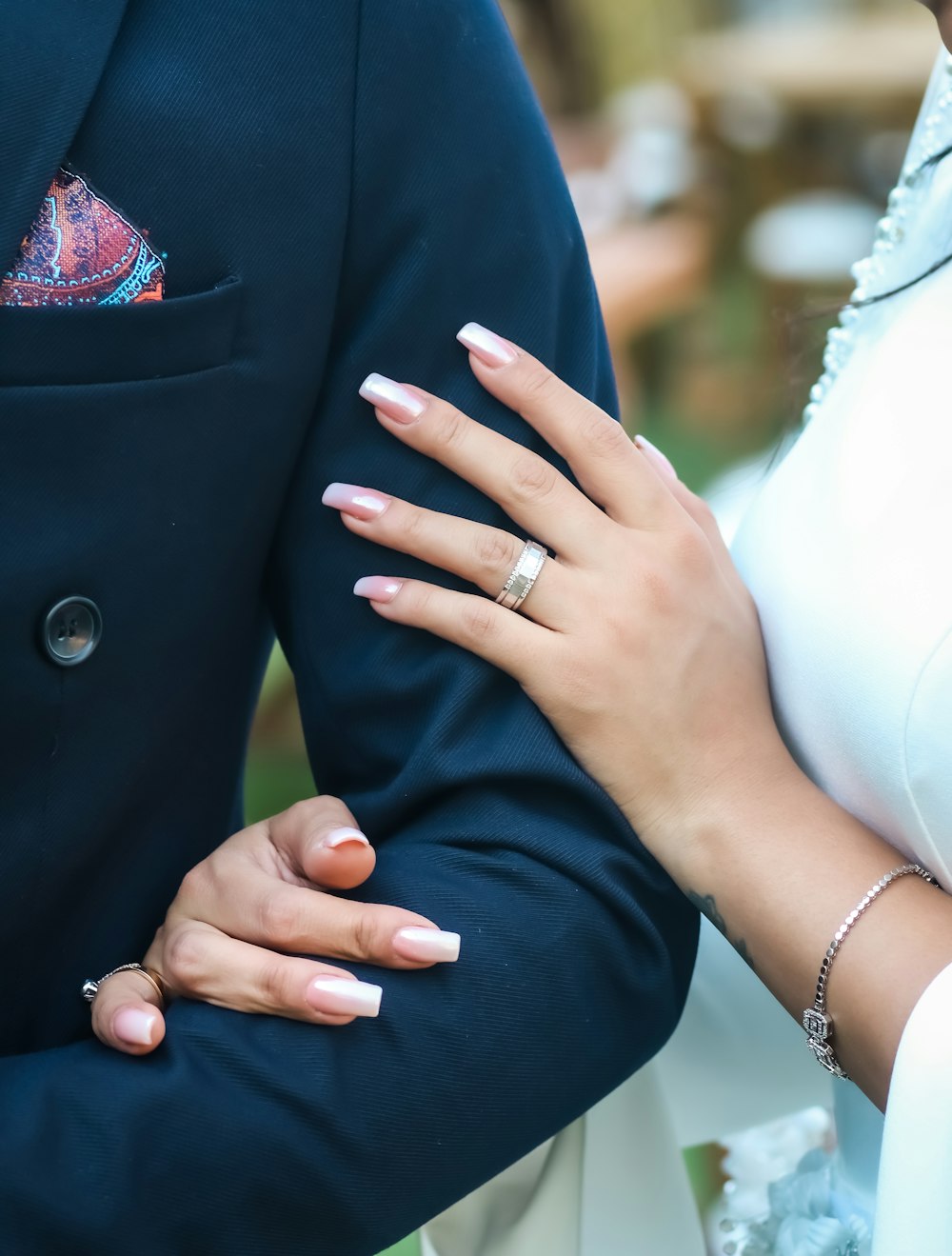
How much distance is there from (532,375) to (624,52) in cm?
574

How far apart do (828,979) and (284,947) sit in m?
0.30

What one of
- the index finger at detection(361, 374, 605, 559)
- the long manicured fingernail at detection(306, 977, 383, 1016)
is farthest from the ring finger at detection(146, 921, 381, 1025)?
the index finger at detection(361, 374, 605, 559)

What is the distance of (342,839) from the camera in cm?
68

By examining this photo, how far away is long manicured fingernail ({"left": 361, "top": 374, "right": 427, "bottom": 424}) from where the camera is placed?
0.72 metres

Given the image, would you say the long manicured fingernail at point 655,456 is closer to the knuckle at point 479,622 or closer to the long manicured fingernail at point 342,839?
the knuckle at point 479,622

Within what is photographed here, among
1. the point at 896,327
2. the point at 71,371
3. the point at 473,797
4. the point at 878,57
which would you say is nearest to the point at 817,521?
the point at 896,327

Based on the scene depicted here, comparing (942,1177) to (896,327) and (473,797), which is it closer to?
(473,797)

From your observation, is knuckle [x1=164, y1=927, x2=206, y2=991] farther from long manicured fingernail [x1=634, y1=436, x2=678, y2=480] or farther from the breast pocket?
long manicured fingernail [x1=634, y1=436, x2=678, y2=480]

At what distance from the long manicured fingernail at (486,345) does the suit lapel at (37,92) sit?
227 mm

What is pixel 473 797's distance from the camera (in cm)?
72

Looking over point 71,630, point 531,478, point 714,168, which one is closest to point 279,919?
point 71,630

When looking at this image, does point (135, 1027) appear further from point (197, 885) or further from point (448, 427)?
point (448, 427)

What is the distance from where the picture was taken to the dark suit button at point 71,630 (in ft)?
2.10

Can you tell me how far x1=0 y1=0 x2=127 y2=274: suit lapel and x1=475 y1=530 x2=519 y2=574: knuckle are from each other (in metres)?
0.29
